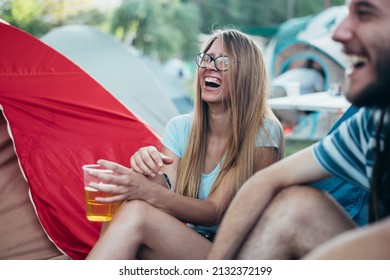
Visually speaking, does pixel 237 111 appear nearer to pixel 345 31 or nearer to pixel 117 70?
pixel 345 31

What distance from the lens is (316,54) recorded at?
5902 millimetres

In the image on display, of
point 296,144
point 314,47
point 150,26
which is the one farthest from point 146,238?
point 150,26

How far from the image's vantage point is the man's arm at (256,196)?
4.45ft

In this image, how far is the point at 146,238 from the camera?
161cm

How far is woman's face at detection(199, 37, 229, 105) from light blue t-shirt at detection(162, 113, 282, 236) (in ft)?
0.46

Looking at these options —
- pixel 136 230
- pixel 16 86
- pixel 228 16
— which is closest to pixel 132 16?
pixel 228 16

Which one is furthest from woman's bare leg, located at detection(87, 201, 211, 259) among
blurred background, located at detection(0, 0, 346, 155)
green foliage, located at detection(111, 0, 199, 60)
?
green foliage, located at detection(111, 0, 199, 60)

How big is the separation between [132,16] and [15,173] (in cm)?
1028

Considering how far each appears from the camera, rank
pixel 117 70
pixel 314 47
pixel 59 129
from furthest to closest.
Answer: pixel 314 47
pixel 117 70
pixel 59 129

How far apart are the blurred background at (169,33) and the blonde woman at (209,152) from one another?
0.34 m

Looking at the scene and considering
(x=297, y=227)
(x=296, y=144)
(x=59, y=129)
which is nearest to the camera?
(x=297, y=227)

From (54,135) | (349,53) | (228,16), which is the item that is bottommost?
(228,16)

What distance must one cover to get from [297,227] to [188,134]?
73 cm

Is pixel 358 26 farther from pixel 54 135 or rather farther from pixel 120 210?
pixel 54 135
